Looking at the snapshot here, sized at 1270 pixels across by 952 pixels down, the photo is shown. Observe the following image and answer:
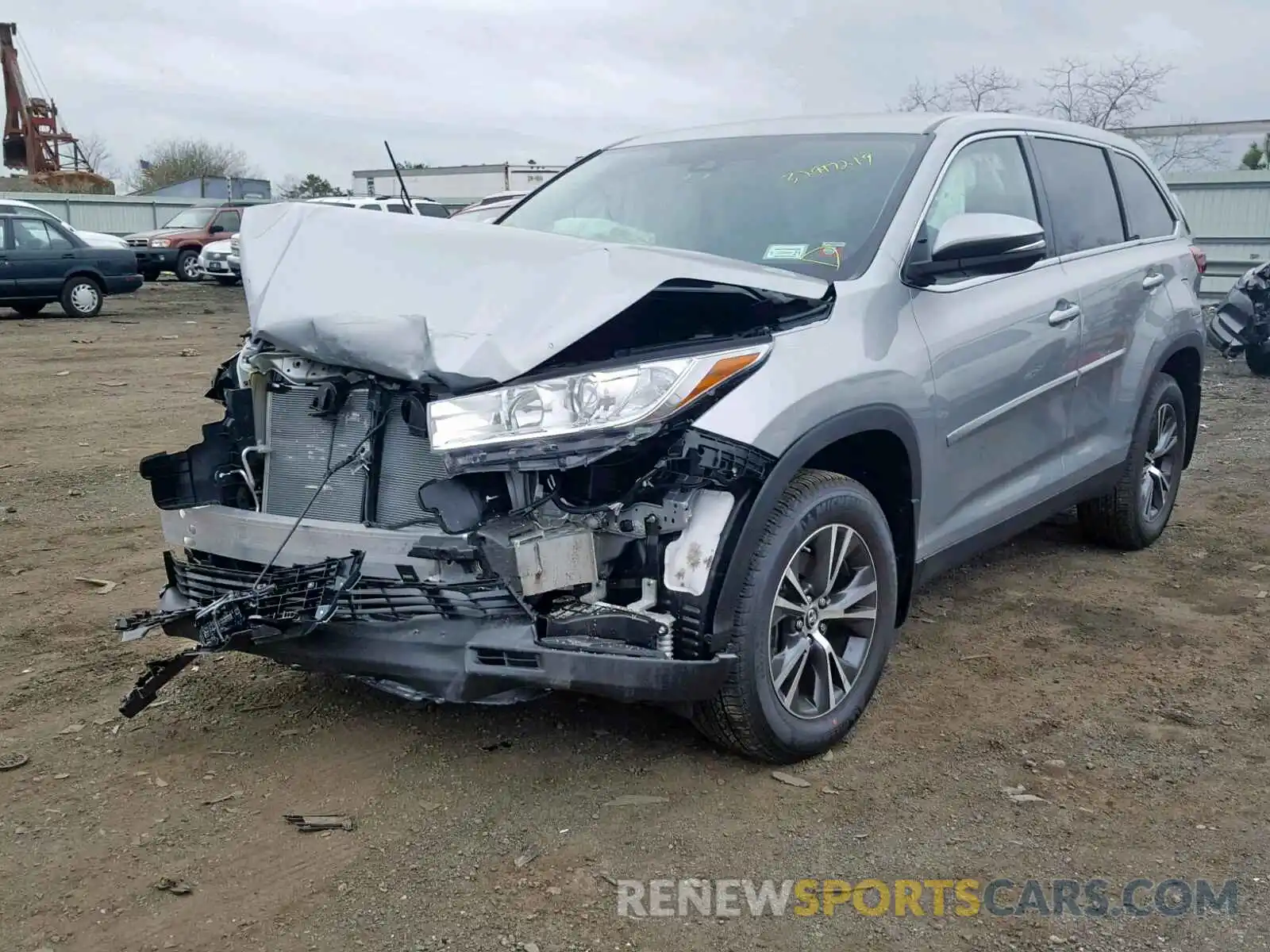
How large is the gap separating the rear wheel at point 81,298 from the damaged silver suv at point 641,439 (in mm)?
15751

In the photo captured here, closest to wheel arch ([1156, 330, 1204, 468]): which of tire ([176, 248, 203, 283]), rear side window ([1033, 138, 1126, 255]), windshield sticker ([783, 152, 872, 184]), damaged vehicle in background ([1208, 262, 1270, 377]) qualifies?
Result: rear side window ([1033, 138, 1126, 255])

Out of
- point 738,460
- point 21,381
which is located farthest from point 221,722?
point 21,381

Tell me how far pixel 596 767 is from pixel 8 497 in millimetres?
4806

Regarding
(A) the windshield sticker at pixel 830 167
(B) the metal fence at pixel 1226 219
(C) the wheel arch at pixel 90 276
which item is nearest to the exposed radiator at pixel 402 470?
(A) the windshield sticker at pixel 830 167

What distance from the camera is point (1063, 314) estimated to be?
4.61 metres

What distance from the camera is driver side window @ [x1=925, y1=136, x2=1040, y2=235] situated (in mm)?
4160

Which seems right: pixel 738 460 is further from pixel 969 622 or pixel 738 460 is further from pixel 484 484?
pixel 969 622

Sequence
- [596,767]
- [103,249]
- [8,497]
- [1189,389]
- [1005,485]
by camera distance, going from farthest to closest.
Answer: [103,249], [8,497], [1189,389], [1005,485], [596,767]

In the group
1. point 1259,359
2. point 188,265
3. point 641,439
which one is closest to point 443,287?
point 641,439

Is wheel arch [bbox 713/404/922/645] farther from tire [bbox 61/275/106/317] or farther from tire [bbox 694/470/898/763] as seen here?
tire [bbox 61/275/106/317]

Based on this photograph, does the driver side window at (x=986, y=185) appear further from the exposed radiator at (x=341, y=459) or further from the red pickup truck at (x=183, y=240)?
the red pickup truck at (x=183, y=240)

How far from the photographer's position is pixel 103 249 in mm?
18031

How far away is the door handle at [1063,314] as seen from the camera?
14.9 feet

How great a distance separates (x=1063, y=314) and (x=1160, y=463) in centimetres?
162
